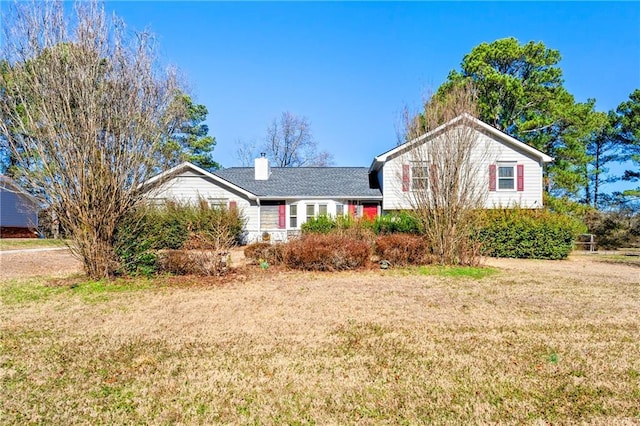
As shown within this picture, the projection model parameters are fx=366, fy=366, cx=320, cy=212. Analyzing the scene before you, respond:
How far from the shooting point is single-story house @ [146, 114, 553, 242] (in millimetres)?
19719

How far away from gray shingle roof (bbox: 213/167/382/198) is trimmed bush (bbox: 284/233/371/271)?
10100 millimetres

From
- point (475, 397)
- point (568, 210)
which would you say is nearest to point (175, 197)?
point (475, 397)

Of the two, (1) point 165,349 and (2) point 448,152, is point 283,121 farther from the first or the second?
(1) point 165,349

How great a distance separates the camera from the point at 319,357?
4312mm

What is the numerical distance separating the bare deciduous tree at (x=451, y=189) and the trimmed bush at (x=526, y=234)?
163 inches

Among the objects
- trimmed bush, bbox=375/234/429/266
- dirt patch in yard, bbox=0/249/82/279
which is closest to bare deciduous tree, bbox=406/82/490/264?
trimmed bush, bbox=375/234/429/266

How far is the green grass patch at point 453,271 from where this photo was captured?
1033cm

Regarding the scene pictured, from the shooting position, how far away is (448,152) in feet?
38.1

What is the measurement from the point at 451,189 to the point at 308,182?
12693 millimetres

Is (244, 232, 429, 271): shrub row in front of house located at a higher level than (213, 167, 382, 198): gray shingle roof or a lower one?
lower

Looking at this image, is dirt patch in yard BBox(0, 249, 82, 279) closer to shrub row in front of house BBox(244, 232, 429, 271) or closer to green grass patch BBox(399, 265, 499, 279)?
shrub row in front of house BBox(244, 232, 429, 271)

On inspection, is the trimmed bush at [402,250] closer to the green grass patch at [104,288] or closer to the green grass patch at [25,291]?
the green grass patch at [104,288]

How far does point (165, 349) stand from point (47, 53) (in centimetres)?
787

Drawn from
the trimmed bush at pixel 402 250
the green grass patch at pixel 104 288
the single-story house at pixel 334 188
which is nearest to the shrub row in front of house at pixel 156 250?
the green grass patch at pixel 104 288
